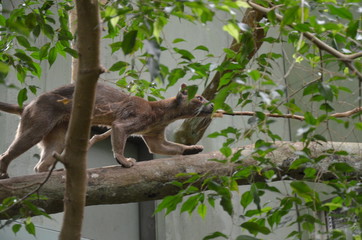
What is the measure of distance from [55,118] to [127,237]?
12.6 ft

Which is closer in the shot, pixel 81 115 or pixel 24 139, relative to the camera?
pixel 81 115

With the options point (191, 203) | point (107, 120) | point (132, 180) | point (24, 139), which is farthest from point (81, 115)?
point (107, 120)

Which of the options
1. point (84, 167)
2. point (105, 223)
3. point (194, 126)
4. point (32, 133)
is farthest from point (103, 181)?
point (105, 223)

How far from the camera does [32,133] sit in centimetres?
466

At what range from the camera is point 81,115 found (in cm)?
232

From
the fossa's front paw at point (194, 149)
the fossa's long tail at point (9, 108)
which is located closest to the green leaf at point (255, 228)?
the fossa's front paw at point (194, 149)

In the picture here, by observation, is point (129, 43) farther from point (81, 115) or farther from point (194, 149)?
point (194, 149)

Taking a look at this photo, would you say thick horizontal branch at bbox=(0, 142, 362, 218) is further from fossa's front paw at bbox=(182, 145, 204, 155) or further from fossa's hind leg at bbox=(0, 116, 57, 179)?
fossa's front paw at bbox=(182, 145, 204, 155)

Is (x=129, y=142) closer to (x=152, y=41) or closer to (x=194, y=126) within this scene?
(x=194, y=126)

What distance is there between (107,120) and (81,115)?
3082 mm

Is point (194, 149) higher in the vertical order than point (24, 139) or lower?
lower

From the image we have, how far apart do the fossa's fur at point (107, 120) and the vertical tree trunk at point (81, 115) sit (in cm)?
171

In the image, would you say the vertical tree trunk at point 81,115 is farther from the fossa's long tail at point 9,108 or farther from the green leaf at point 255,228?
the fossa's long tail at point 9,108

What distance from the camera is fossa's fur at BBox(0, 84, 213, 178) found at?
184 inches
